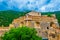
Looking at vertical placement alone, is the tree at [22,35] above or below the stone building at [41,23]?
below

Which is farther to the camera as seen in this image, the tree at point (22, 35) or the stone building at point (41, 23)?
the stone building at point (41, 23)

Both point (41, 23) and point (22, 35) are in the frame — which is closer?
point (22, 35)

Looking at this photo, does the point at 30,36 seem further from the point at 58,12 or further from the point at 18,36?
the point at 58,12

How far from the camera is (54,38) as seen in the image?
40.2 metres

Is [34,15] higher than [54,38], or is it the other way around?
[34,15]

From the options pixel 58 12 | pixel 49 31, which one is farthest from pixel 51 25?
pixel 58 12

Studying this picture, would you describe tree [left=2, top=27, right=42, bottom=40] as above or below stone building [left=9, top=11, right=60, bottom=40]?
below

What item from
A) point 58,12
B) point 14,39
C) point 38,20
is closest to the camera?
point 14,39

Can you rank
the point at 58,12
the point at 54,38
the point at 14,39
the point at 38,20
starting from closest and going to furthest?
the point at 14,39, the point at 54,38, the point at 38,20, the point at 58,12

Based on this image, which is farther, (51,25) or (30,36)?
(51,25)

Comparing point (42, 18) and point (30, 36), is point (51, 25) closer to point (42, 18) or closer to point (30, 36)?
point (42, 18)

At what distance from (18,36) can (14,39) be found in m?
0.64

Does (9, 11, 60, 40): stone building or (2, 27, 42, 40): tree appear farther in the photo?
(9, 11, 60, 40): stone building

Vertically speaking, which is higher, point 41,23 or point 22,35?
point 41,23
